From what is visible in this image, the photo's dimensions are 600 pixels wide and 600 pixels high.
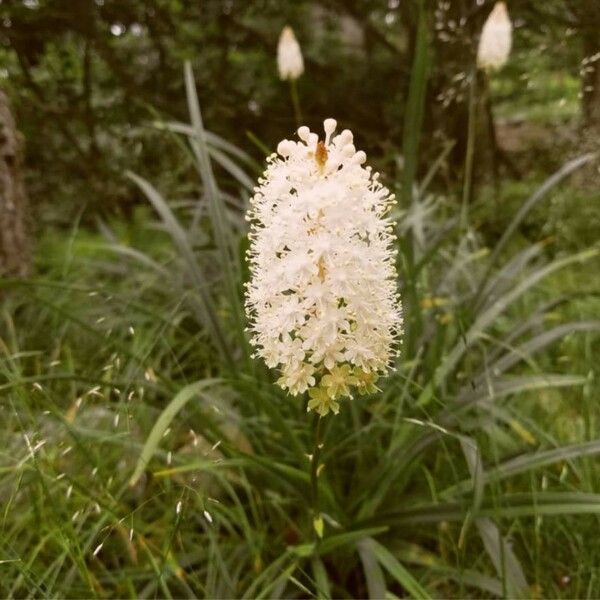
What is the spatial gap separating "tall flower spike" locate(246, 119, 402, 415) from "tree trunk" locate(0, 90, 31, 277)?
185 centimetres

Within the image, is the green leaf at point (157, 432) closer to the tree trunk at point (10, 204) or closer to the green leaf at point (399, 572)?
the green leaf at point (399, 572)

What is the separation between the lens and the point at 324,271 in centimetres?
134

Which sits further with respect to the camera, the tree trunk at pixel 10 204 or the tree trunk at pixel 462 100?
the tree trunk at pixel 462 100

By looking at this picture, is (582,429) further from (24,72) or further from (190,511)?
(24,72)

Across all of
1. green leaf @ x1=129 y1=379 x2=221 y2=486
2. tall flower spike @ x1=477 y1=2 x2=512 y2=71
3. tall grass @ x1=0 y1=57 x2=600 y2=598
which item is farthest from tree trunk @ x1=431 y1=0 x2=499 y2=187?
green leaf @ x1=129 y1=379 x2=221 y2=486

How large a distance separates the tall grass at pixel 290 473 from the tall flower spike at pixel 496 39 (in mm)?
514

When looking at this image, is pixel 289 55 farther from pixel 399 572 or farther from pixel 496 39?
pixel 399 572

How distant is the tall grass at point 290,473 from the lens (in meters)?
1.81

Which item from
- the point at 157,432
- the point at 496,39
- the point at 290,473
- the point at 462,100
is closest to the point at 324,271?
the point at 157,432

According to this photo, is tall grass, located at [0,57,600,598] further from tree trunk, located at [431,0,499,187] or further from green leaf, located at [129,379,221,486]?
tree trunk, located at [431,0,499,187]

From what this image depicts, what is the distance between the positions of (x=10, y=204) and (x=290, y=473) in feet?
5.45

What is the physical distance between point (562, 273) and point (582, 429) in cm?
140

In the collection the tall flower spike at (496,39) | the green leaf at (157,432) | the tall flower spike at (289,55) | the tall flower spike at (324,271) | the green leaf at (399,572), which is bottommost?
the green leaf at (399,572)

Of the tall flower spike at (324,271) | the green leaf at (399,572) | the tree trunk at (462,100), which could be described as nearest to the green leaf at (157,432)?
the tall flower spike at (324,271)
